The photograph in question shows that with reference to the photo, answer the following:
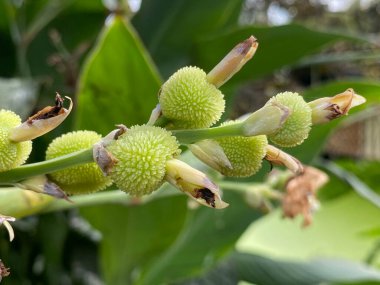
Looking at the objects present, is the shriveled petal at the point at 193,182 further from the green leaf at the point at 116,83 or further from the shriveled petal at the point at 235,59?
the green leaf at the point at 116,83

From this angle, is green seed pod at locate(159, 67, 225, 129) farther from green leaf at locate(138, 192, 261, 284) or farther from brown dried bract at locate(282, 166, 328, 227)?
green leaf at locate(138, 192, 261, 284)

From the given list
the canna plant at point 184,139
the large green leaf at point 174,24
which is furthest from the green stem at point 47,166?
the large green leaf at point 174,24

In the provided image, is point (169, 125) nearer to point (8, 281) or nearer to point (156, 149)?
point (156, 149)

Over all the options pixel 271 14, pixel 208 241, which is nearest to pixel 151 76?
pixel 208 241

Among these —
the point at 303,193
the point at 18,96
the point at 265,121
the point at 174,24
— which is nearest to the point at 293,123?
the point at 265,121

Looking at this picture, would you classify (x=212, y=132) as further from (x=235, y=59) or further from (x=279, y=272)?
(x=279, y=272)

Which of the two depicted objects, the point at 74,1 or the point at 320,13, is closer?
the point at 74,1
